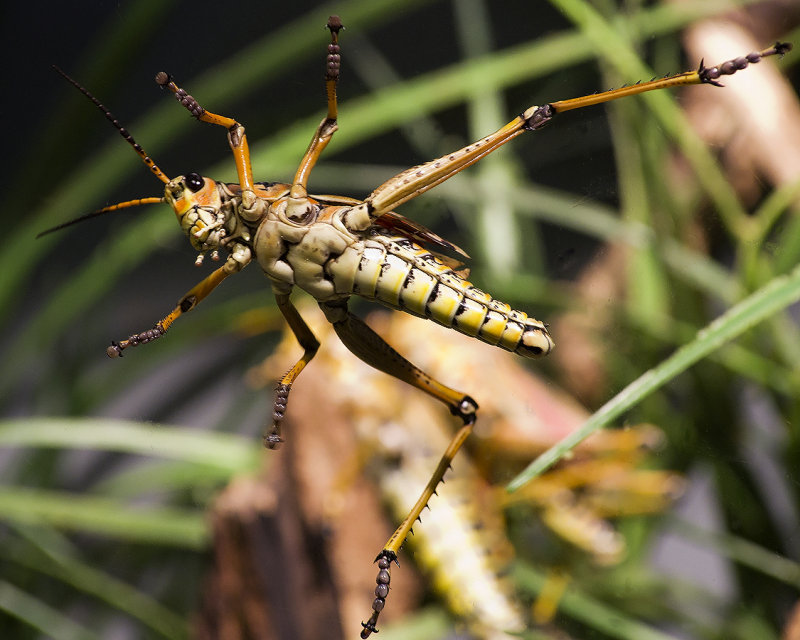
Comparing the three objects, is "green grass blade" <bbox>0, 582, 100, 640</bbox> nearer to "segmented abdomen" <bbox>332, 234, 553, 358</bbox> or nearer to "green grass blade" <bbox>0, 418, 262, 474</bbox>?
"green grass blade" <bbox>0, 418, 262, 474</bbox>

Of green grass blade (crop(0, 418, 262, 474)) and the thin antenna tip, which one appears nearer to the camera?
the thin antenna tip

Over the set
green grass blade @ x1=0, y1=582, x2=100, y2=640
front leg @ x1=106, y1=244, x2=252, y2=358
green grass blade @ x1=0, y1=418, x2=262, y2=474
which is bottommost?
green grass blade @ x1=0, y1=582, x2=100, y2=640

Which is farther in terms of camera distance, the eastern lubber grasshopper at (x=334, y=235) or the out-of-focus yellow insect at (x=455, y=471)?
the out-of-focus yellow insect at (x=455, y=471)

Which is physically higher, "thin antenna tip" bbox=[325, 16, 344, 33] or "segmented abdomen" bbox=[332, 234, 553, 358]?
"thin antenna tip" bbox=[325, 16, 344, 33]

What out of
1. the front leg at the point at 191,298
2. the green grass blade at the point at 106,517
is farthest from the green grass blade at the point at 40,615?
Result: the front leg at the point at 191,298

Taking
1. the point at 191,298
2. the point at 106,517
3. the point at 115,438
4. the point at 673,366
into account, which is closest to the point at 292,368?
the point at 191,298

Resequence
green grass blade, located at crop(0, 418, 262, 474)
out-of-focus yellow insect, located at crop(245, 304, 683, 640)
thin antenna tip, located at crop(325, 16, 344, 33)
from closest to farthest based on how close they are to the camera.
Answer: thin antenna tip, located at crop(325, 16, 344, 33)
out-of-focus yellow insect, located at crop(245, 304, 683, 640)
green grass blade, located at crop(0, 418, 262, 474)

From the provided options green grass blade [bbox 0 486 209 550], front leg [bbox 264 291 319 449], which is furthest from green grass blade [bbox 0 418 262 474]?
front leg [bbox 264 291 319 449]

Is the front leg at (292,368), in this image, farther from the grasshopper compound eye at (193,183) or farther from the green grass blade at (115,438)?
the green grass blade at (115,438)
